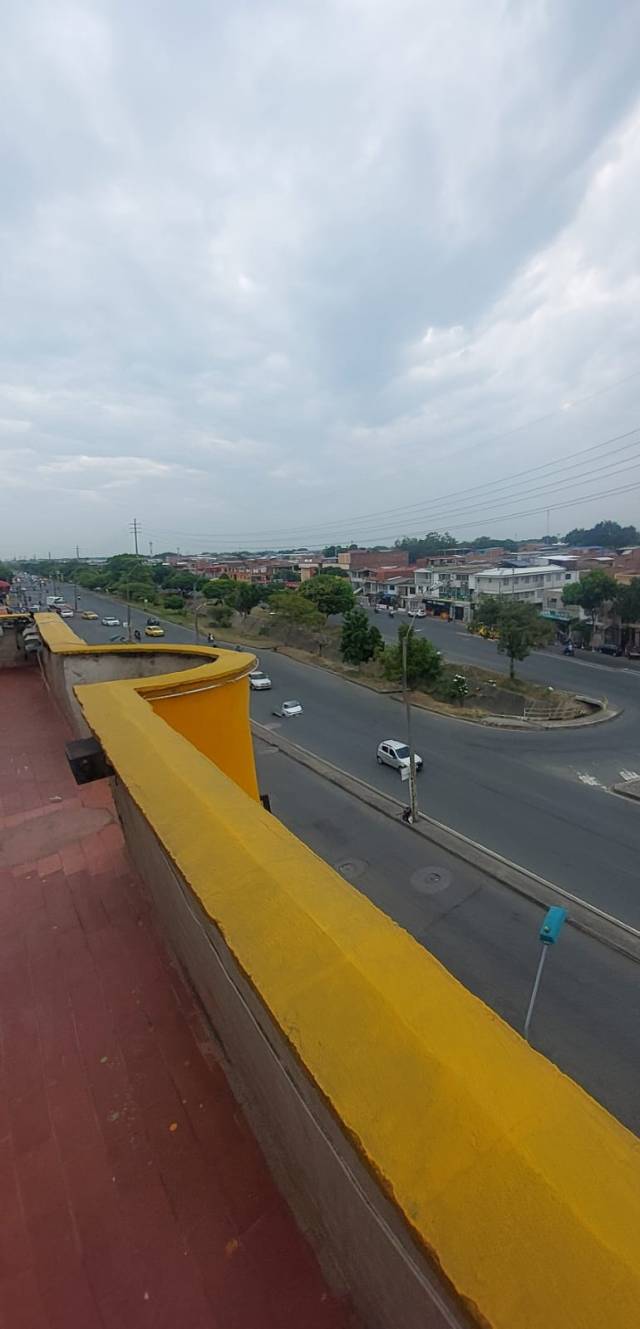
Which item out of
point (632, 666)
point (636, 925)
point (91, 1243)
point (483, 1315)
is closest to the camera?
point (483, 1315)

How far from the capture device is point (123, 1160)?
163cm

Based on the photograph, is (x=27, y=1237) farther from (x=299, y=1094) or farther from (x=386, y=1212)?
(x=386, y=1212)

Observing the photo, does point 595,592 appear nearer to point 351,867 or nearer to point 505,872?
point 505,872

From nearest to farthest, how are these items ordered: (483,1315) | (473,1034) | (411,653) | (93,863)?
1. (483,1315)
2. (473,1034)
3. (93,863)
4. (411,653)

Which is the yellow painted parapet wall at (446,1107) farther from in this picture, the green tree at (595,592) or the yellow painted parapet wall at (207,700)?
the green tree at (595,592)

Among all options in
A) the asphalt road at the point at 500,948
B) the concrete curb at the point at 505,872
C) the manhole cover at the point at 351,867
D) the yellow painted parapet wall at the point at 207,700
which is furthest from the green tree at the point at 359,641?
the yellow painted parapet wall at the point at 207,700

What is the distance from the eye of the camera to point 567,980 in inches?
330

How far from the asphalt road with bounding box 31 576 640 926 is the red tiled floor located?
1023 centimetres

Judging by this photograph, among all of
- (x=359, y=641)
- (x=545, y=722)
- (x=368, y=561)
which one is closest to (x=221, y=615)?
(x=359, y=641)

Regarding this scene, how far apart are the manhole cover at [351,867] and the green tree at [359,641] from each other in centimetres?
1703

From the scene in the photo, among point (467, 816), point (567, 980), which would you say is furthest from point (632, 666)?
point (567, 980)

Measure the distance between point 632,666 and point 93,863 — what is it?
34.5 metres

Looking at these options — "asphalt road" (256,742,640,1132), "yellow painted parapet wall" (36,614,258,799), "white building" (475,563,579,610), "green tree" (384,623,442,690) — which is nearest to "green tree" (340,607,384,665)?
"green tree" (384,623,442,690)

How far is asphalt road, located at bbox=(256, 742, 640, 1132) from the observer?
7.14m
